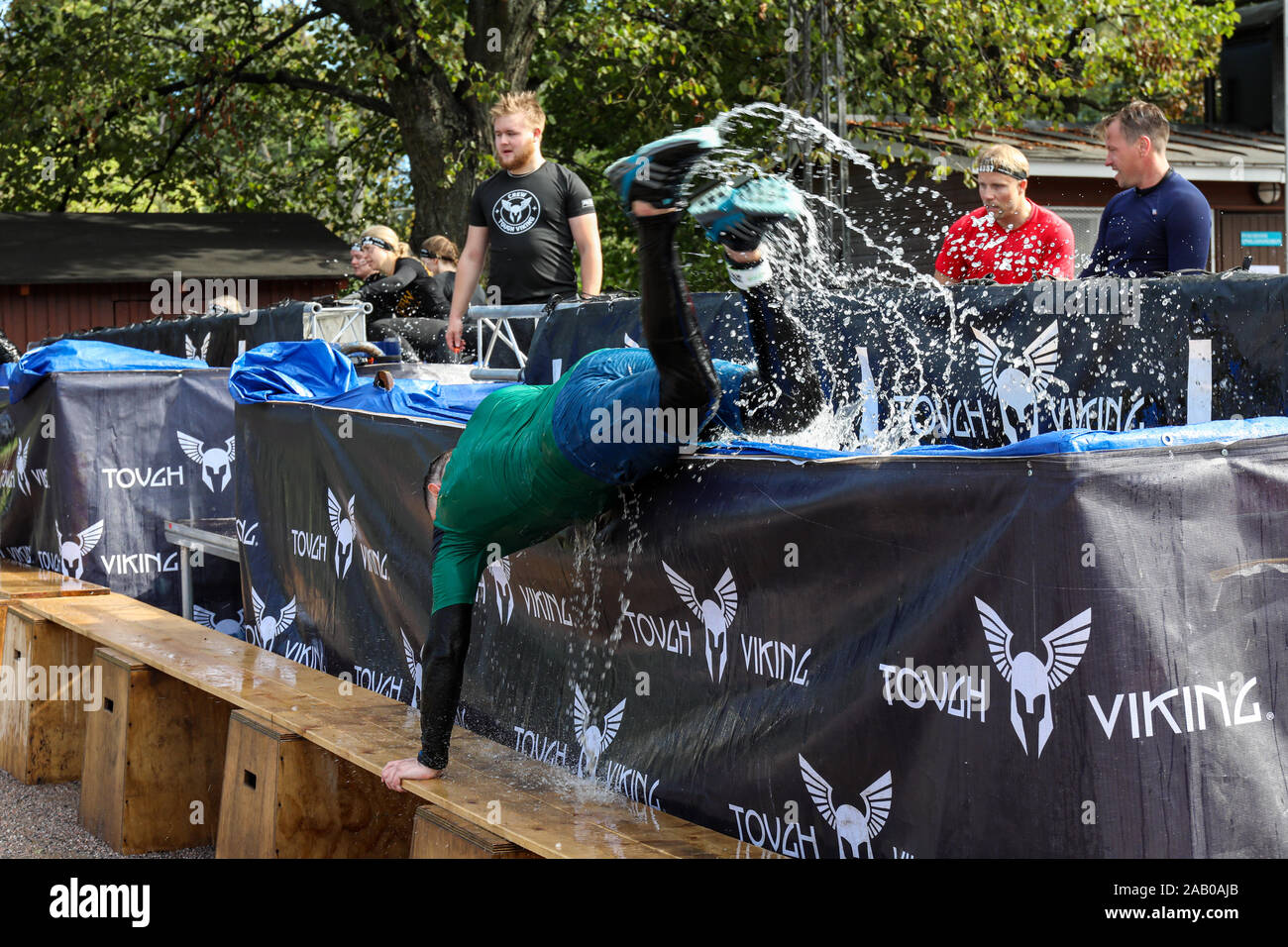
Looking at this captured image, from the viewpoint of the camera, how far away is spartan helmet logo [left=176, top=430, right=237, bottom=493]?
8023 mm

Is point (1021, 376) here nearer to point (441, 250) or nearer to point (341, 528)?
point (341, 528)

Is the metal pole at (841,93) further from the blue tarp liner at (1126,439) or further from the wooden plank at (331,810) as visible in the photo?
the blue tarp liner at (1126,439)

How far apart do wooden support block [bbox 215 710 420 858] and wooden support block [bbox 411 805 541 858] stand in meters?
0.71

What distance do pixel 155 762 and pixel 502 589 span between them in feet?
5.81

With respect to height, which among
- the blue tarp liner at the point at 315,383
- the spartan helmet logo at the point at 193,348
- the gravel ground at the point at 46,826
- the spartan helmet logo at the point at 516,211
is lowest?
the gravel ground at the point at 46,826

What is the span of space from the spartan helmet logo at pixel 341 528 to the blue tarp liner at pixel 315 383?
43 centimetres

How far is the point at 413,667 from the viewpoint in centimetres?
529

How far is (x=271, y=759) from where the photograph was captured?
4.54m

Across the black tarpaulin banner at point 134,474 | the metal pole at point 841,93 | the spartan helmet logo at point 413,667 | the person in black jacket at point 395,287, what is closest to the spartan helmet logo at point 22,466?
the black tarpaulin banner at point 134,474

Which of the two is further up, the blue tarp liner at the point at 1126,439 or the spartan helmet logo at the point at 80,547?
the blue tarp liner at the point at 1126,439

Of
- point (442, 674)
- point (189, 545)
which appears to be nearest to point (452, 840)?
point (442, 674)

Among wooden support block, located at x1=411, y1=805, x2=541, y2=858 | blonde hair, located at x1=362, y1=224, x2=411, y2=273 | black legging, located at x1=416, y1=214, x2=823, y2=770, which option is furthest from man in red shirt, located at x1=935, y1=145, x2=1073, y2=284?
blonde hair, located at x1=362, y1=224, x2=411, y2=273

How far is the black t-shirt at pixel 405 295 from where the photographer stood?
10000mm
